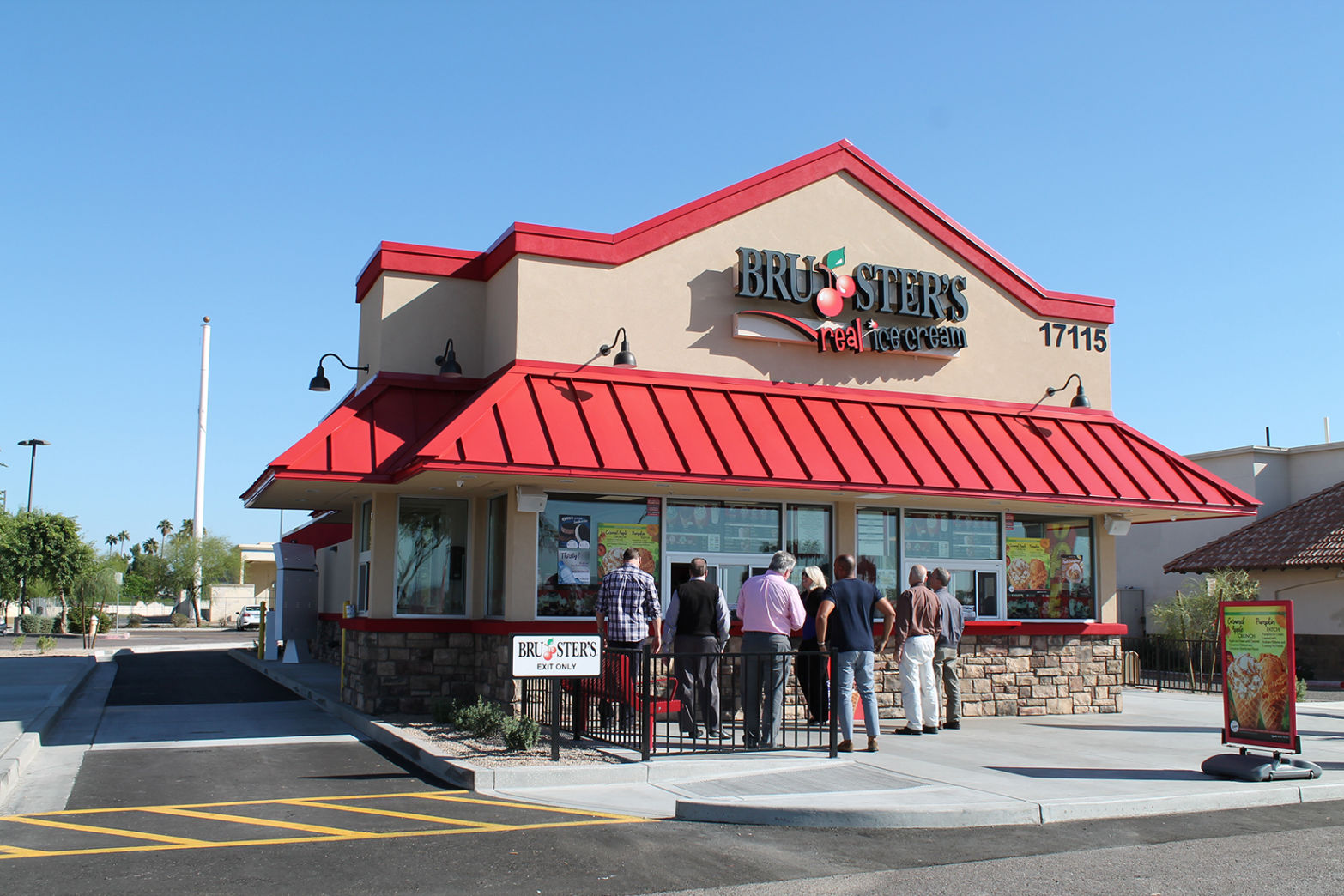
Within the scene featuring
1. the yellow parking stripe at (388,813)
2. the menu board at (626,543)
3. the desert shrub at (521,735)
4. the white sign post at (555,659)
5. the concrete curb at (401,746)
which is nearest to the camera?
the yellow parking stripe at (388,813)

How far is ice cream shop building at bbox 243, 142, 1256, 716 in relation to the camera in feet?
43.8

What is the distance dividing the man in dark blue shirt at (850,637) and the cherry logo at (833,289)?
Answer: 4967mm

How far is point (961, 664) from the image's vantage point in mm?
14875

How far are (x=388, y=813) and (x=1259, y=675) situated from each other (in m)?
7.38

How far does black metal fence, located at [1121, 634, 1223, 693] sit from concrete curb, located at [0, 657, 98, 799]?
18109 millimetres

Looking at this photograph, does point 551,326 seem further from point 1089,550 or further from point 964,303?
point 1089,550

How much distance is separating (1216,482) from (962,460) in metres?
4.08

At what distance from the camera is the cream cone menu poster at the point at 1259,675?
30.9 ft

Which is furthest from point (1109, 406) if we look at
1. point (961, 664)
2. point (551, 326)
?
point (551, 326)

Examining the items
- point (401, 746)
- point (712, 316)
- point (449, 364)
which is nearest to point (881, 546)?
point (712, 316)

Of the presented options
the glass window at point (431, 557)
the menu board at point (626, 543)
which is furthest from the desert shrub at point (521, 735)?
the glass window at point (431, 557)

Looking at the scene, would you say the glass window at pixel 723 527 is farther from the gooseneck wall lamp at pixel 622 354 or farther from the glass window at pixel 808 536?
the gooseneck wall lamp at pixel 622 354

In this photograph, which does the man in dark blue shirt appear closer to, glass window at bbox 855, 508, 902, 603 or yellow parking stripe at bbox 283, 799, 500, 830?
glass window at bbox 855, 508, 902, 603

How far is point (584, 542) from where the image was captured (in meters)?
13.7
